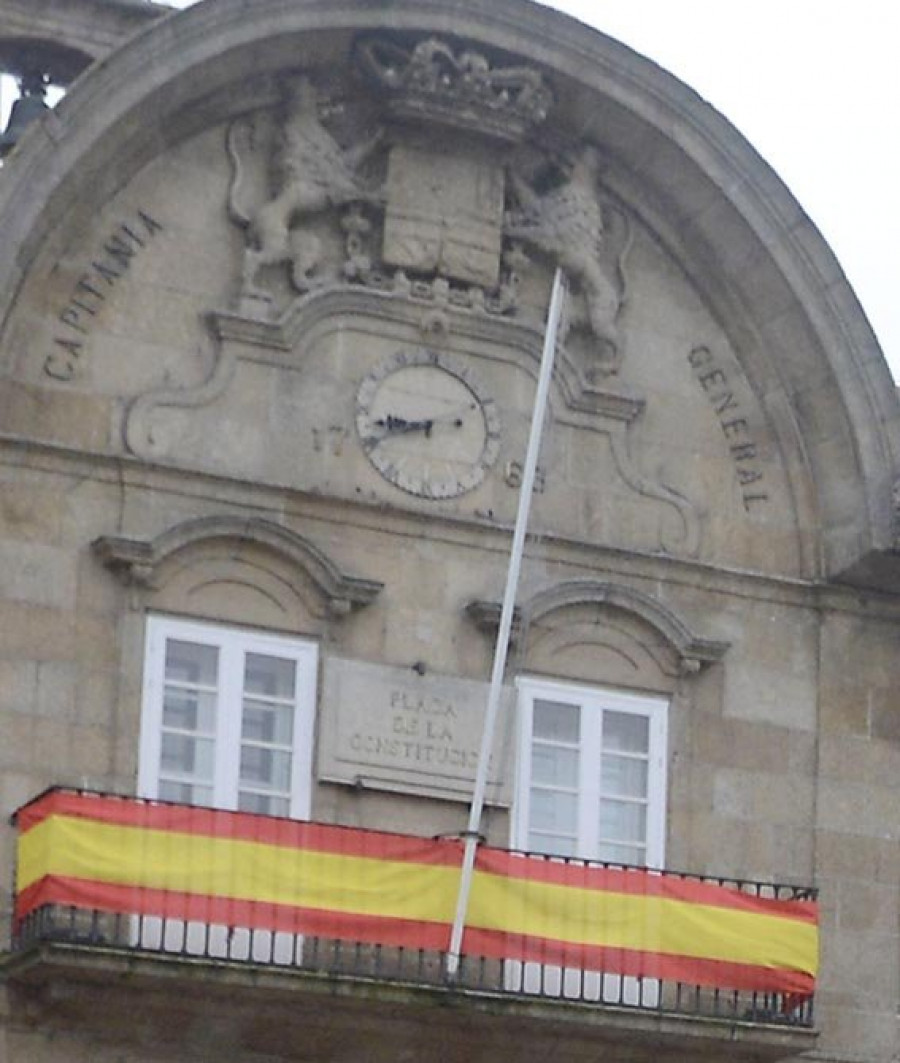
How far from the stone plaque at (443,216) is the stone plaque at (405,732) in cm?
262

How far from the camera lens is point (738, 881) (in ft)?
79.7

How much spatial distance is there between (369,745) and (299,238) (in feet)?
10.4

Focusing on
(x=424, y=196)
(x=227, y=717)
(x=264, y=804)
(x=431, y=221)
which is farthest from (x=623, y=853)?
(x=424, y=196)

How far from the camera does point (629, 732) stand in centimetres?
2483

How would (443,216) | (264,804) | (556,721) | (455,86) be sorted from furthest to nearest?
(443,216) → (455,86) → (556,721) → (264,804)

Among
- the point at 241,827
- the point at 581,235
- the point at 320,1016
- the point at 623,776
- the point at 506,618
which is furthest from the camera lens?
the point at 581,235

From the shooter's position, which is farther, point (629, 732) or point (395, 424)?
point (629, 732)

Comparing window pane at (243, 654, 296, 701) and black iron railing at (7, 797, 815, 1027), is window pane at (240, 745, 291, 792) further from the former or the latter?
black iron railing at (7, 797, 815, 1027)

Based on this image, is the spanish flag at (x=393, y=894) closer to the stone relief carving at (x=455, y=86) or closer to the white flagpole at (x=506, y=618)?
the white flagpole at (x=506, y=618)

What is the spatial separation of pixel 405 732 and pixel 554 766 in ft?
3.51

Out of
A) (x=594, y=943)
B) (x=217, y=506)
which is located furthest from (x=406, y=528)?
(x=594, y=943)

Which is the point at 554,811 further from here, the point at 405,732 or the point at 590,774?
the point at 405,732

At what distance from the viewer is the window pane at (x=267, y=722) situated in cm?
2378

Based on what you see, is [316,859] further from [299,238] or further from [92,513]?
[299,238]
